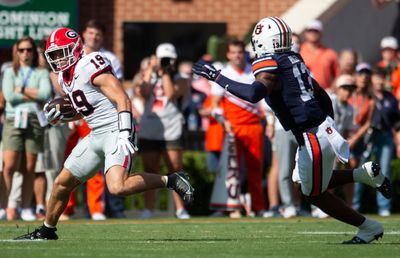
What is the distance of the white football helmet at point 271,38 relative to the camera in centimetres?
1021

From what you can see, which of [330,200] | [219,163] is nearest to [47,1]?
[219,163]

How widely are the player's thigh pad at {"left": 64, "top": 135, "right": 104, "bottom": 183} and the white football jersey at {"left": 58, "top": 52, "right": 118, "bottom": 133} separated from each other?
0.14m

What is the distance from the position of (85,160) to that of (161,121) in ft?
14.9

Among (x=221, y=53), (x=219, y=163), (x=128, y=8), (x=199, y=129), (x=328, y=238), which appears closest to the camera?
(x=328, y=238)

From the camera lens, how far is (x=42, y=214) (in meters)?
14.5

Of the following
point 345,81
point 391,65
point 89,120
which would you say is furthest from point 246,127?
point 89,120

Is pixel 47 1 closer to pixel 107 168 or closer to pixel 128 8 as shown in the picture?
pixel 128 8

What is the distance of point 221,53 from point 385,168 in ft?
16.2

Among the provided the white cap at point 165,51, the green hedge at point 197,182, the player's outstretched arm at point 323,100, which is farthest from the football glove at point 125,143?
the green hedge at point 197,182

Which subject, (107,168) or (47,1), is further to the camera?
(47,1)

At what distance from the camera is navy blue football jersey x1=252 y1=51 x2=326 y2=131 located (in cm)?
1009

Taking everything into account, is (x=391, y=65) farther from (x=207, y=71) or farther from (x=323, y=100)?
(x=207, y=71)

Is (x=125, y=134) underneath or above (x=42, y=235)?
above

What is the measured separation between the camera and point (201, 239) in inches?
420
